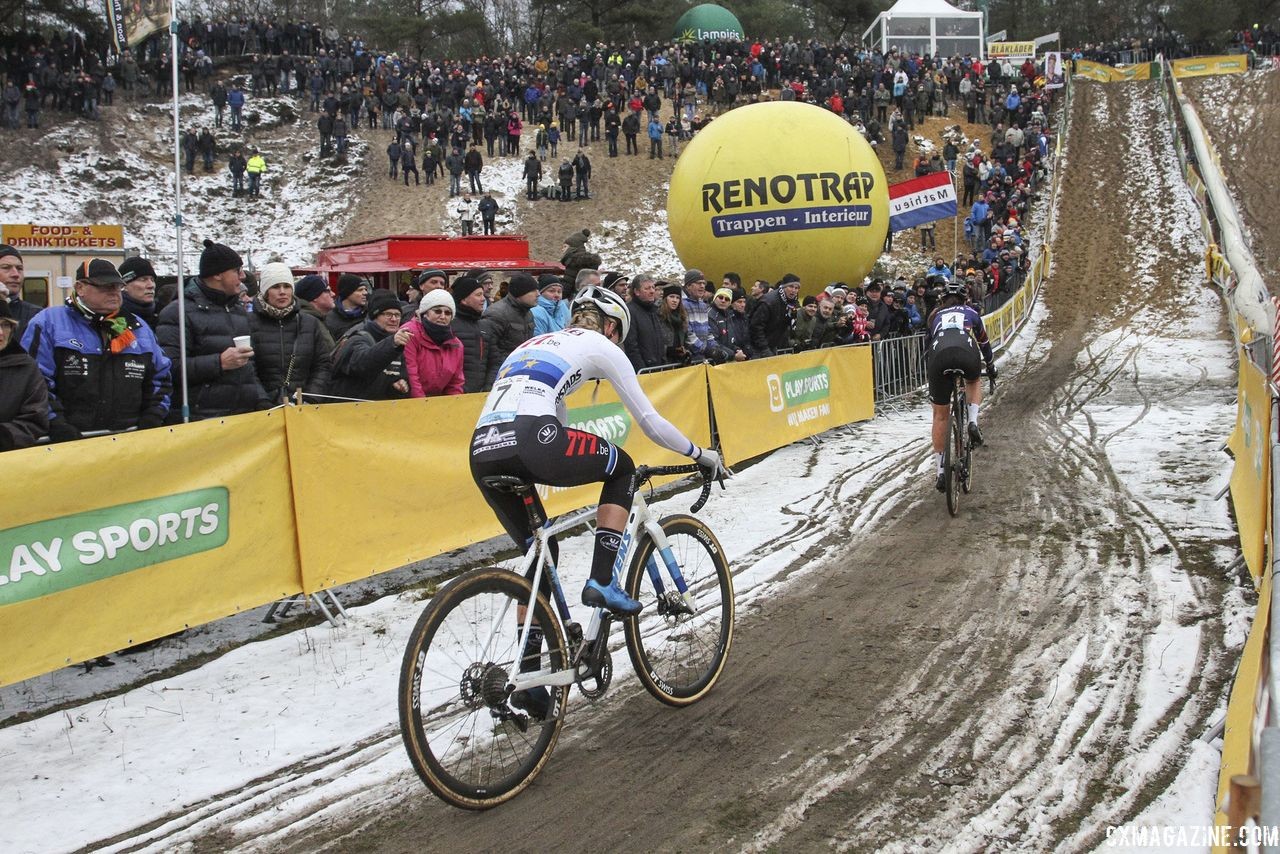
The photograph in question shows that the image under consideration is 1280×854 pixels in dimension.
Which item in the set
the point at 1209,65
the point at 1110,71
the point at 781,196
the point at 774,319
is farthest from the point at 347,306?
the point at 1209,65

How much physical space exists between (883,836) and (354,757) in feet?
8.01

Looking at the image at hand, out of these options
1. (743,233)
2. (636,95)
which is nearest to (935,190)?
(743,233)

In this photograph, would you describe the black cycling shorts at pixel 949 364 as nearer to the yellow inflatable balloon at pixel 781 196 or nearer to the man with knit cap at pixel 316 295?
the man with knit cap at pixel 316 295

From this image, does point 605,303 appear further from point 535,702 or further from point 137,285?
point 137,285

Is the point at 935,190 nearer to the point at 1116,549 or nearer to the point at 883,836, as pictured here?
the point at 1116,549

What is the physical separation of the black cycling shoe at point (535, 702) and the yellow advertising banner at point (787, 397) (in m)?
7.05

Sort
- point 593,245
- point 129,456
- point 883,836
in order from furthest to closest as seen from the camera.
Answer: point 593,245 < point 129,456 < point 883,836

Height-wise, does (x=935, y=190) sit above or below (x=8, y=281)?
above

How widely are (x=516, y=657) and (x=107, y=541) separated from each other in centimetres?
239

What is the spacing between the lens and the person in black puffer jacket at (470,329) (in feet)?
28.1

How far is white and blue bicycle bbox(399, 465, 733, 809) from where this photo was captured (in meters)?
4.01

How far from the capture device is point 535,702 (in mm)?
4434

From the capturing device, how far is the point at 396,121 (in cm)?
3688

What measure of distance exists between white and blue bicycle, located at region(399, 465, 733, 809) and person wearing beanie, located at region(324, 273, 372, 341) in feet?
15.2
